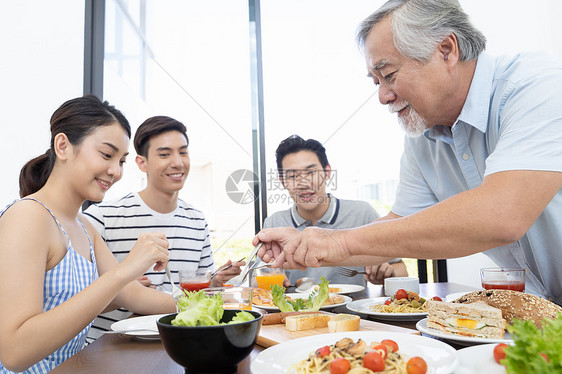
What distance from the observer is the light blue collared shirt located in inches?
41.0

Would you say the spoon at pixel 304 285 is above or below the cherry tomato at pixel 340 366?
below

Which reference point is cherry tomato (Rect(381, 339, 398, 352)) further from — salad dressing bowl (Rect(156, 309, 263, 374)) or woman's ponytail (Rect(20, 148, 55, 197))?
woman's ponytail (Rect(20, 148, 55, 197))

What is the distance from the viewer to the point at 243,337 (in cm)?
75

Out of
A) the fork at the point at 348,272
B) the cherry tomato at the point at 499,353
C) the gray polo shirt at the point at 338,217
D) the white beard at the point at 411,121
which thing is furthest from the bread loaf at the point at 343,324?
the gray polo shirt at the point at 338,217

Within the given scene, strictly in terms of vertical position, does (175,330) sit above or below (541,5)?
below

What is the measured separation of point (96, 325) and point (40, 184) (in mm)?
867

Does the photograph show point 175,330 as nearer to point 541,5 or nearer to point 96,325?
point 96,325

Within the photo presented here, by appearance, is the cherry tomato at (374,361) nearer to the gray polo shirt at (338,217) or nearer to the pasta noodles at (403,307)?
the pasta noodles at (403,307)

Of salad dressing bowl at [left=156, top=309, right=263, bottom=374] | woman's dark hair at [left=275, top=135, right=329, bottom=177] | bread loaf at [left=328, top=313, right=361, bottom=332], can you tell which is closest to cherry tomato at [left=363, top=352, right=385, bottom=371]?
salad dressing bowl at [left=156, top=309, right=263, bottom=374]

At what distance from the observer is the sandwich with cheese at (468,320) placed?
3.04ft

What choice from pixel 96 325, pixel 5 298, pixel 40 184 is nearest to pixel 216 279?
pixel 96 325

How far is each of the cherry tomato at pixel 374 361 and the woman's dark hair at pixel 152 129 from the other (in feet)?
6.76

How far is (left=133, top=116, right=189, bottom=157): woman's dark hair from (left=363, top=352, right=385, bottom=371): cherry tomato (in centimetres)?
206

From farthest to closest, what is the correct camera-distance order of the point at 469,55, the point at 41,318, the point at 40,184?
the point at 40,184
the point at 469,55
the point at 41,318
